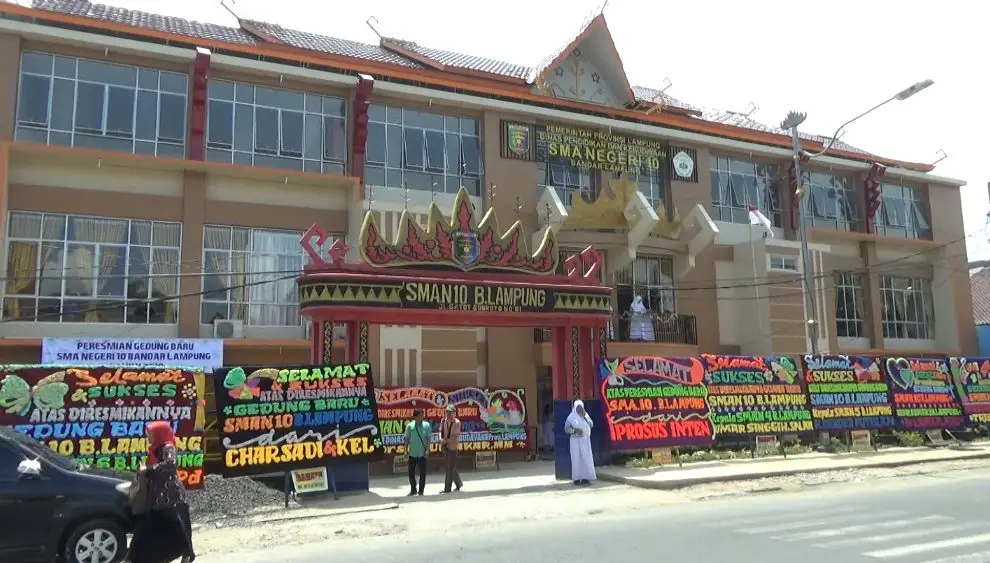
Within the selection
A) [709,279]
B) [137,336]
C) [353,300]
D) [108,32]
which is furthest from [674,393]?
[108,32]

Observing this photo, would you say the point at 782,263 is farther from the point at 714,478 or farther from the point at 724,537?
the point at 724,537

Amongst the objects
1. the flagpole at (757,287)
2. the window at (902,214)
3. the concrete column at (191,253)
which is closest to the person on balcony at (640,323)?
the flagpole at (757,287)

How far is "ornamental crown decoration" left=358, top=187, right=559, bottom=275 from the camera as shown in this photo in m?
14.7

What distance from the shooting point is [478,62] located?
25359 millimetres

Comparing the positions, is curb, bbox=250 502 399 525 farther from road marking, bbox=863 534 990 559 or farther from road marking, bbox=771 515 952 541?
road marking, bbox=863 534 990 559

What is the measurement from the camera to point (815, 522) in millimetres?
9766

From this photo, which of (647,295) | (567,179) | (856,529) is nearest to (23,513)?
(856,529)

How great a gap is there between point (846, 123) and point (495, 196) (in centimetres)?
931

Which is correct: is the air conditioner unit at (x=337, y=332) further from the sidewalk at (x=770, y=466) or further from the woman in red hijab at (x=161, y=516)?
the woman in red hijab at (x=161, y=516)

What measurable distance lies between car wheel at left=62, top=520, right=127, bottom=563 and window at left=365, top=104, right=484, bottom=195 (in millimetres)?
14127

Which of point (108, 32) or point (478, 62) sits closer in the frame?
point (108, 32)

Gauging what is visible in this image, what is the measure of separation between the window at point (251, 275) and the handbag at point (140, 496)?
39.0ft

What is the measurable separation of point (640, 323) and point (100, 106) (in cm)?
1555

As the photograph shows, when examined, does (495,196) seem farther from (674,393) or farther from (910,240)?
(910,240)
